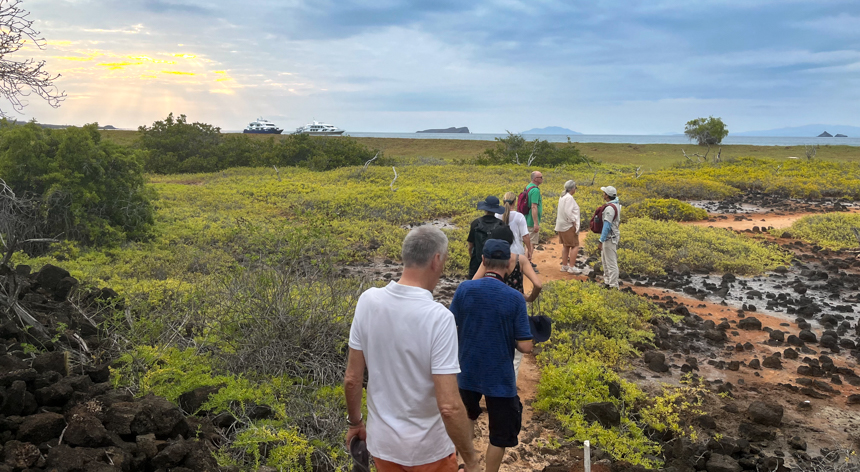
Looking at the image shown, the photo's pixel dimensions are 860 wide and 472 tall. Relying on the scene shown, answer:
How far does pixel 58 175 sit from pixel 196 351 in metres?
7.48

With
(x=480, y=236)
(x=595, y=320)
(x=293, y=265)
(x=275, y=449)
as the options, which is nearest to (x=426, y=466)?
(x=275, y=449)

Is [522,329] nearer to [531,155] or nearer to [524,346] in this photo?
[524,346]

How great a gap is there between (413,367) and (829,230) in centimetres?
1555

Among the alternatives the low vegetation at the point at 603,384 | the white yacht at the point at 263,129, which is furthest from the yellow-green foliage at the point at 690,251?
the white yacht at the point at 263,129

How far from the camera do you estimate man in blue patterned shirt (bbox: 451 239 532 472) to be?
3.60 metres

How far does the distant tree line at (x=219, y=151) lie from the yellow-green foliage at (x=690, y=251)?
17867 mm

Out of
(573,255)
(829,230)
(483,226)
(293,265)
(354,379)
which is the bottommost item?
(573,255)

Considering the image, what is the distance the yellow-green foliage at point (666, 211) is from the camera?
54.6ft

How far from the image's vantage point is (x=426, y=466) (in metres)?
2.65

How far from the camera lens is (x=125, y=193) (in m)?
11.7

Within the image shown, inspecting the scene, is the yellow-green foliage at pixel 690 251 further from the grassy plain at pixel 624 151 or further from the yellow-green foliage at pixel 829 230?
the grassy plain at pixel 624 151

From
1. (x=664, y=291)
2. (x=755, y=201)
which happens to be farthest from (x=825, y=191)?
(x=664, y=291)

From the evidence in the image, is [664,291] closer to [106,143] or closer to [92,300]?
[92,300]

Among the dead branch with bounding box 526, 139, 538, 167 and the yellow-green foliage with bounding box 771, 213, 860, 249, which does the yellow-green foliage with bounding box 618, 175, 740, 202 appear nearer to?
the yellow-green foliage with bounding box 771, 213, 860, 249
